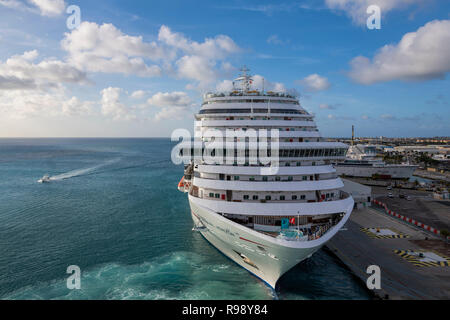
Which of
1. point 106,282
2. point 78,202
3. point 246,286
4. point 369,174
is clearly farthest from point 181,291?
point 369,174

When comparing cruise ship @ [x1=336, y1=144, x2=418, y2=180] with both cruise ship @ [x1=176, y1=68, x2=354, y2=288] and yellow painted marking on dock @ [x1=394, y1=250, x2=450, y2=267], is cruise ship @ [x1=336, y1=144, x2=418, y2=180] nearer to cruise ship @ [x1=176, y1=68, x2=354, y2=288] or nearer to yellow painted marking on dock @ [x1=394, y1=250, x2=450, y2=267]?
yellow painted marking on dock @ [x1=394, y1=250, x2=450, y2=267]

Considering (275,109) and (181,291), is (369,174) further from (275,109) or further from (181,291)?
(181,291)

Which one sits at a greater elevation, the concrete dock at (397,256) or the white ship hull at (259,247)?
the white ship hull at (259,247)

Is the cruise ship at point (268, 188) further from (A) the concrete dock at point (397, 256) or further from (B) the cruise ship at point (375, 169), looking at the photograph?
(B) the cruise ship at point (375, 169)
